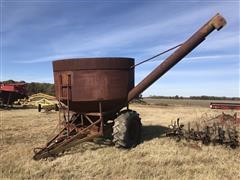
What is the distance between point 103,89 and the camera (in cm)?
1111

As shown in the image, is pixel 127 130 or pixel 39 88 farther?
pixel 39 88

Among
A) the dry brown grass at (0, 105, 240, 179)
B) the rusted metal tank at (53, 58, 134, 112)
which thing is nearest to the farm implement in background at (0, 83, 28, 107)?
the dry brown grass at (0, 105, 240, 179)

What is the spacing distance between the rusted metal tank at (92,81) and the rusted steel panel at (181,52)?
1.68 ft

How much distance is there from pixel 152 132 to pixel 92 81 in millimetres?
3901

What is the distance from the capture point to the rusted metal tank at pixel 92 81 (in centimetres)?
1100

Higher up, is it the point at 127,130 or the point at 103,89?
the point at 103,89

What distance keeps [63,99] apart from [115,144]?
7.05ft

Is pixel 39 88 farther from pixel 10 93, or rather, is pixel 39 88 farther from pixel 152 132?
pixel 152 132

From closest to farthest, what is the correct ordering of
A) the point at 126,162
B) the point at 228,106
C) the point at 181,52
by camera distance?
the point at 126,162
the point at 181,52
the point at 228,106

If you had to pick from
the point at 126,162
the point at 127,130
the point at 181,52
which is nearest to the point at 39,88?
the point at 127,130

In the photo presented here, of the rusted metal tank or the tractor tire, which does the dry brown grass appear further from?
the rusted metal tank

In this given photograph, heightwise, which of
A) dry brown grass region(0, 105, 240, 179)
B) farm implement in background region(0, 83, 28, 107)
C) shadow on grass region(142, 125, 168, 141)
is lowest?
dry brown grass region(0, 105, 240, 179)

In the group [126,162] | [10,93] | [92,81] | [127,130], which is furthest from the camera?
[10,93]

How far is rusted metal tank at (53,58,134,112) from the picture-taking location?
11000 millimetres
